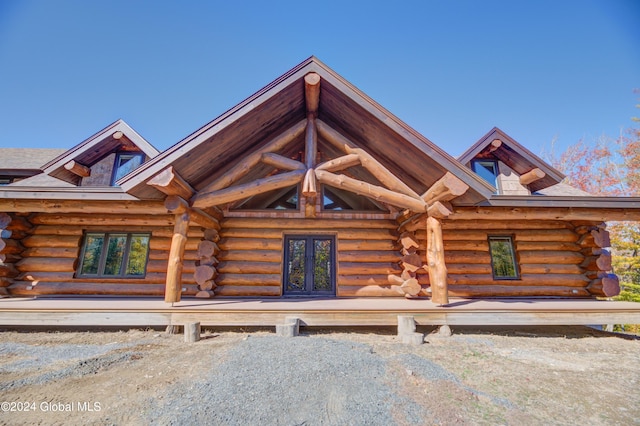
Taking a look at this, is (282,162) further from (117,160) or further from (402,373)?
(117,160)

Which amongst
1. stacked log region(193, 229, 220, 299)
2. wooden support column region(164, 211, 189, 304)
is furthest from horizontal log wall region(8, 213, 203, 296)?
wooden support column region(164, 211, 189, 304)

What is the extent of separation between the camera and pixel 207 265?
288 inches

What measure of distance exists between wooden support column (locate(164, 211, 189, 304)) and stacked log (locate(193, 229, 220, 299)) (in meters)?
1.26

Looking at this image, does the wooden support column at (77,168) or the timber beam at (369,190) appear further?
the wooden support column at (77,168)

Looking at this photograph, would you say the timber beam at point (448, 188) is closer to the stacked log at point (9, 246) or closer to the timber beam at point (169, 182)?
the timber beam at point (169, 182)

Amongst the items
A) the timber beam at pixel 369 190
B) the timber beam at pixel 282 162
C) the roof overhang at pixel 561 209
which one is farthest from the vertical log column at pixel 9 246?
the roof overhang at pixel 561 209

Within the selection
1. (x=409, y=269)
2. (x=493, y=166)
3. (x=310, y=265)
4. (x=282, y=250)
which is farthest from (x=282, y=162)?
(x=493, y=166)

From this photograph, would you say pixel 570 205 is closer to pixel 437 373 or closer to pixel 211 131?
pixel 437 373

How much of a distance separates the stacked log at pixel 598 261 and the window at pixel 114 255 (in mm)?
13694

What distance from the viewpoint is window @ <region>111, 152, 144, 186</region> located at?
8836 mm

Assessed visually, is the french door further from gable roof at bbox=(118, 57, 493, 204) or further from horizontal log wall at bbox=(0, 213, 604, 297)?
gable roof at bbox=(118, 57, 493, 204)

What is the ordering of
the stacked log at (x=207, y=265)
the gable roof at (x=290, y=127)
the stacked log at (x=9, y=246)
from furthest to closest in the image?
the stacked log at (x=9, y=246) → the stacked log at (x=207, y=265) → the gable roof at (x=290, y=127)

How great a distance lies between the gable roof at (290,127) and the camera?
5.70 metres

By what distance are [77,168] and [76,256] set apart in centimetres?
290
